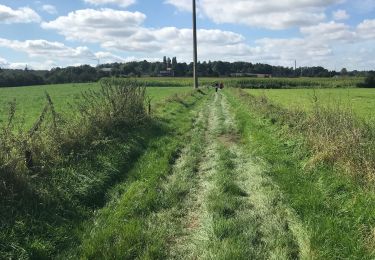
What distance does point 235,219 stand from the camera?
6406 millimetres

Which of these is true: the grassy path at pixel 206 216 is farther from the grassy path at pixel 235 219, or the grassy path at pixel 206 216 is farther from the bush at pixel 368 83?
the bush at pixel 368 83

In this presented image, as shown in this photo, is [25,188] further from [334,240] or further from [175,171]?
[334,240]

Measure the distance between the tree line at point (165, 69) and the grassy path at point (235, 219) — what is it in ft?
369

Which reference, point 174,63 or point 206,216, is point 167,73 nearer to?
point 174,63

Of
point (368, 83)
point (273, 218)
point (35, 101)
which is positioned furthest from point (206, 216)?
point (368, 83)

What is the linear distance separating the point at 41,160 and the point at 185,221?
11.0ft

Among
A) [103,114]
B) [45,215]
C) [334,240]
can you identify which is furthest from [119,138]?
[334,240]

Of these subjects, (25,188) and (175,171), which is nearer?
(25,188)

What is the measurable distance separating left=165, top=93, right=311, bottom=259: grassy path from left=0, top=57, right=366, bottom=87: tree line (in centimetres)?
11239

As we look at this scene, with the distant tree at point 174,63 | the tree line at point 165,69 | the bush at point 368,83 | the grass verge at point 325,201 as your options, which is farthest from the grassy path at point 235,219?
the distant tree at point 174,63

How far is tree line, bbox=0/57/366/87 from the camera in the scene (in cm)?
12744

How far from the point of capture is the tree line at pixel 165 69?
5017 inches

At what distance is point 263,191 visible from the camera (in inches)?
310

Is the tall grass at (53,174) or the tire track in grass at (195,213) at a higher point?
the tall grass at (53,174)
